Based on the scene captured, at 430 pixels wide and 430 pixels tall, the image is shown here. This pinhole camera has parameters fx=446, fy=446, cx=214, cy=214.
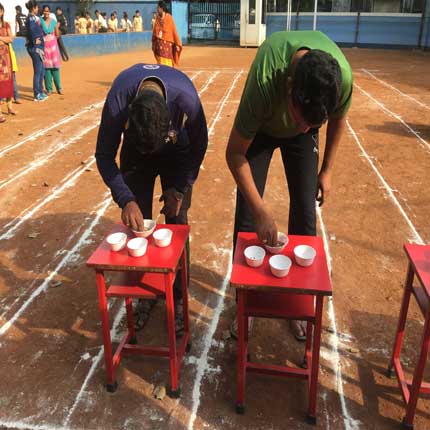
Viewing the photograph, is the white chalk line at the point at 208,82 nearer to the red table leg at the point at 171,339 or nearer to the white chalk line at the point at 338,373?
the white chalk line at the point at 338,373

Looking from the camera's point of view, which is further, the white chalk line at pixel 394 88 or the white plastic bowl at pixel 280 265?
the white chalk line at pixel 394 88

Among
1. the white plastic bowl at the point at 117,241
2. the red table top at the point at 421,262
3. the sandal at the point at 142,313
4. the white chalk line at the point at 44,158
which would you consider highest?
the white plastic bowl at the point at 117,241

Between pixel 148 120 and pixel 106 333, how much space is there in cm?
123

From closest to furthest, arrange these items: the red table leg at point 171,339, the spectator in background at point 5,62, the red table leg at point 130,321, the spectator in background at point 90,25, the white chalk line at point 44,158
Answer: the red table leg at point 171,339, the red table leg at point 130,321, the white chalk line at point 44,158, the spectator in background at point 5,62, the spectator in background at point 90,25

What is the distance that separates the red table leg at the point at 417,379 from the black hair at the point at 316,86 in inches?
44.3

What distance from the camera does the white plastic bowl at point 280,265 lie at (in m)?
2.27

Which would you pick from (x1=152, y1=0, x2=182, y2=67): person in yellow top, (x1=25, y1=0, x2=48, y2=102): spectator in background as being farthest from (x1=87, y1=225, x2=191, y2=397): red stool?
(x1=25, y1=0, x2=48, y2=102): spectator in background

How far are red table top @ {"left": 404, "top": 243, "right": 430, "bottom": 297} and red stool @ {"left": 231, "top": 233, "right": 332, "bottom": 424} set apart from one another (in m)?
0.45

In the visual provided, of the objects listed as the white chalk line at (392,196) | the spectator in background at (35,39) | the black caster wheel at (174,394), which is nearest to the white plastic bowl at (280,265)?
the black caster wheel at (174,394)

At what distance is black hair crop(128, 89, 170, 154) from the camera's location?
89.6 inches

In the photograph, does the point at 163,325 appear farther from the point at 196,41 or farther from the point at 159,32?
the point at 196,41

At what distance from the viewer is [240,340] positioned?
240 cm

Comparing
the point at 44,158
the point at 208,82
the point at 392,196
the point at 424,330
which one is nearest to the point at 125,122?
the point at 424,330

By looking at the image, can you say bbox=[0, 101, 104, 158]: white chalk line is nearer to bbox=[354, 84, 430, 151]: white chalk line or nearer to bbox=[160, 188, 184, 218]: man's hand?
bbox=[160, 188, 184, 218]: man's hand
